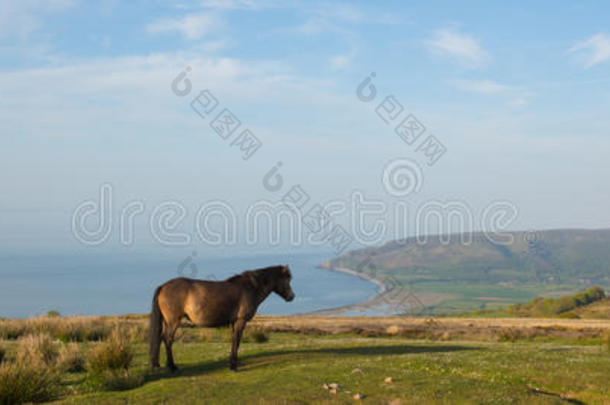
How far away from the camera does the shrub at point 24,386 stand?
1155 centimetres

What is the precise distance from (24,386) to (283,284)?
654 cm

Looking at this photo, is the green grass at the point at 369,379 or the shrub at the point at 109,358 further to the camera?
the shrub at the point at 109,358

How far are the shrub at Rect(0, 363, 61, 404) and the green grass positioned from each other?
2.07ft

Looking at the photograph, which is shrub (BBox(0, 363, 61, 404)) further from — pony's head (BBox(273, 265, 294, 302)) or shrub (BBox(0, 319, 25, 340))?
shrub (BBox(0, 319, 25, 340))

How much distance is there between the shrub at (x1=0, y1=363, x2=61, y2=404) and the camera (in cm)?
1155

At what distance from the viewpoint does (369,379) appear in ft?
40.1

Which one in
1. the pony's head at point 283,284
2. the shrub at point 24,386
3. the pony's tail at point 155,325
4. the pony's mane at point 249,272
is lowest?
the shrub at point 24,386

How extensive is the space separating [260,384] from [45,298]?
396 ft

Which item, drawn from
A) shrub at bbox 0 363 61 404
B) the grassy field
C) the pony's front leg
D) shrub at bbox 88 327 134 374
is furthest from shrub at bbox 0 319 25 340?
the pony's front leg

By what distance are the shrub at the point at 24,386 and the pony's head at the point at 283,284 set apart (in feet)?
19.2

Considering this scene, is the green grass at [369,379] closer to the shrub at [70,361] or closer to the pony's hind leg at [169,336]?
the pony's hind leg at [169,336]

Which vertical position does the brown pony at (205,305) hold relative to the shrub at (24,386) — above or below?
above

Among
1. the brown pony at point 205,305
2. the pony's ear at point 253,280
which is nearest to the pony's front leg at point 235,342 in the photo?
the brown pony at point 205,305

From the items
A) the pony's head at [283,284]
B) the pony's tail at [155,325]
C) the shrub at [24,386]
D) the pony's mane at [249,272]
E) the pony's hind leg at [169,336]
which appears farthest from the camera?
the pony's head at [283,284]
